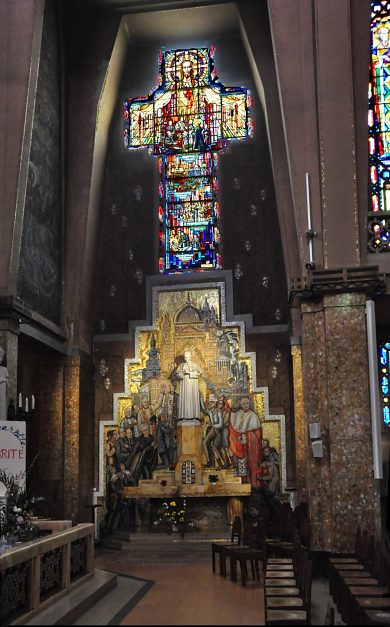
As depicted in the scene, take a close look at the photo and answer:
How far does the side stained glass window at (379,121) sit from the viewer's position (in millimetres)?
12312

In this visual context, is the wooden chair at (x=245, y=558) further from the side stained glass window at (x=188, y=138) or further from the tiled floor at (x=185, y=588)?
the side stained glass window at (x=188, y=138)

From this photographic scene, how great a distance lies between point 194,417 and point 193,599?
714cm

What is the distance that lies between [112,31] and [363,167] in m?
7.88

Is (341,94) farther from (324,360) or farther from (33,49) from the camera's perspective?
(33,49)

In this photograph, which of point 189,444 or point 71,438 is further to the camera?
point 189,444

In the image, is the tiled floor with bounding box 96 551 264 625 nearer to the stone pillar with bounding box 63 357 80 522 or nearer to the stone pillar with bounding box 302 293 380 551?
the stone pillar with bounding box 302 293 380 551

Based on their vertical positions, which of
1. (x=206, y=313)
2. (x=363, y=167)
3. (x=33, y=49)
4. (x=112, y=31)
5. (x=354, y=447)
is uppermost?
(x=112, y=31)

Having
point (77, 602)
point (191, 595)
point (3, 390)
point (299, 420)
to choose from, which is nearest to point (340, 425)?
point (191, 595)

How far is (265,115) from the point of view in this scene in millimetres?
17219

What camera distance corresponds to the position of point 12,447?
9.09 m

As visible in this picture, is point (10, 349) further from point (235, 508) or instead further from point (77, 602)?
point (235, 508)

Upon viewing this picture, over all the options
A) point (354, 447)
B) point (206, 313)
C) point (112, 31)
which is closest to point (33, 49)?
point (112, 31)

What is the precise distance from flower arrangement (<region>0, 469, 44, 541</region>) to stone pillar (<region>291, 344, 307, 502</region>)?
737 centimetres

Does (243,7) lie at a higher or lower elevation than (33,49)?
higher
